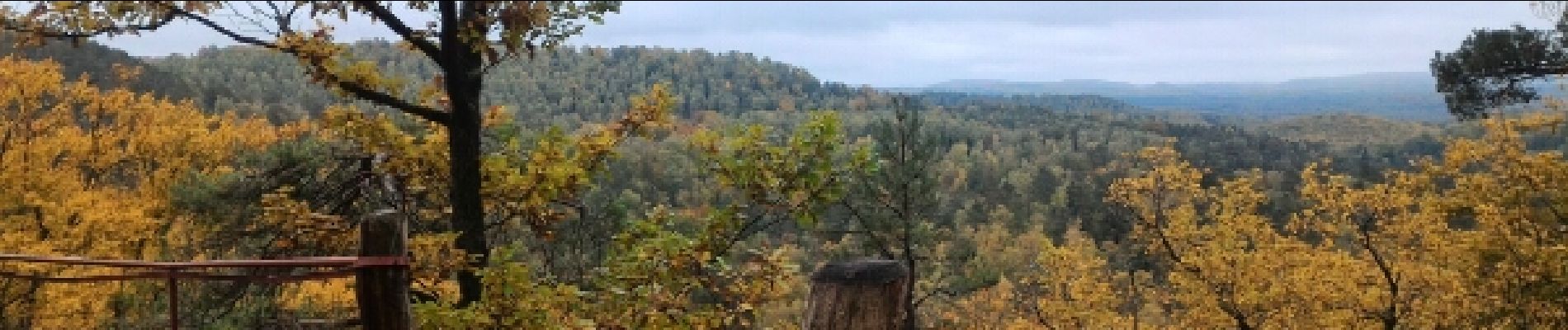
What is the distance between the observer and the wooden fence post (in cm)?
314

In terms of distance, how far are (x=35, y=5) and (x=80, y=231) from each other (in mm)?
14017

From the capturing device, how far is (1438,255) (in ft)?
50.6

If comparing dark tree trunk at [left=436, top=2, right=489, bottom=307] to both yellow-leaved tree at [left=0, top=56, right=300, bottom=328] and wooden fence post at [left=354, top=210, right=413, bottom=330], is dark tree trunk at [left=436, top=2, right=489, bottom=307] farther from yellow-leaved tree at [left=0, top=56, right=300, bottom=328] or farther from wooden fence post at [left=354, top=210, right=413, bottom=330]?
yellow-leaved tree at [left=0, top=56, right=300, bottom=328]

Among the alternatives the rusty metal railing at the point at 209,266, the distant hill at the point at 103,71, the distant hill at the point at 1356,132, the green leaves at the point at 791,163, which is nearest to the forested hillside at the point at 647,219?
the green leaves at the point at 791,163

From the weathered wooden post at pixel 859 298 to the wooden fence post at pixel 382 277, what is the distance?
50.3 inches

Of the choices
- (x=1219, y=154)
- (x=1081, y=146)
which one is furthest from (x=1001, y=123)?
(x=1219, y=154)

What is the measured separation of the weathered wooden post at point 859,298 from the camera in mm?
2801

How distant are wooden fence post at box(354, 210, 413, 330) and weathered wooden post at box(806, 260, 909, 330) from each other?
4.19ft

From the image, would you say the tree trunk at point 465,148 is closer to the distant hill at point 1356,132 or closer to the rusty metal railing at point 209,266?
the rusty metal railing at point 209,266

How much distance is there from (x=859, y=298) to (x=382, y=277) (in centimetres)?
146

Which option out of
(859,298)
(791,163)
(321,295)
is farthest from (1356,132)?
(859,298)

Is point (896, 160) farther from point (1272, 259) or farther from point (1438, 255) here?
point (1438, 255)

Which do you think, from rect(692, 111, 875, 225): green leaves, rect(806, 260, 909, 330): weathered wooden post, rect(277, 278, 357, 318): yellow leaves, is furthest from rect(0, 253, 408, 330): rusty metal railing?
rect(277, 278, 357, 318): yellow leaves

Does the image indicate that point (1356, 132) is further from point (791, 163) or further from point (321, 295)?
point (791, 163)
